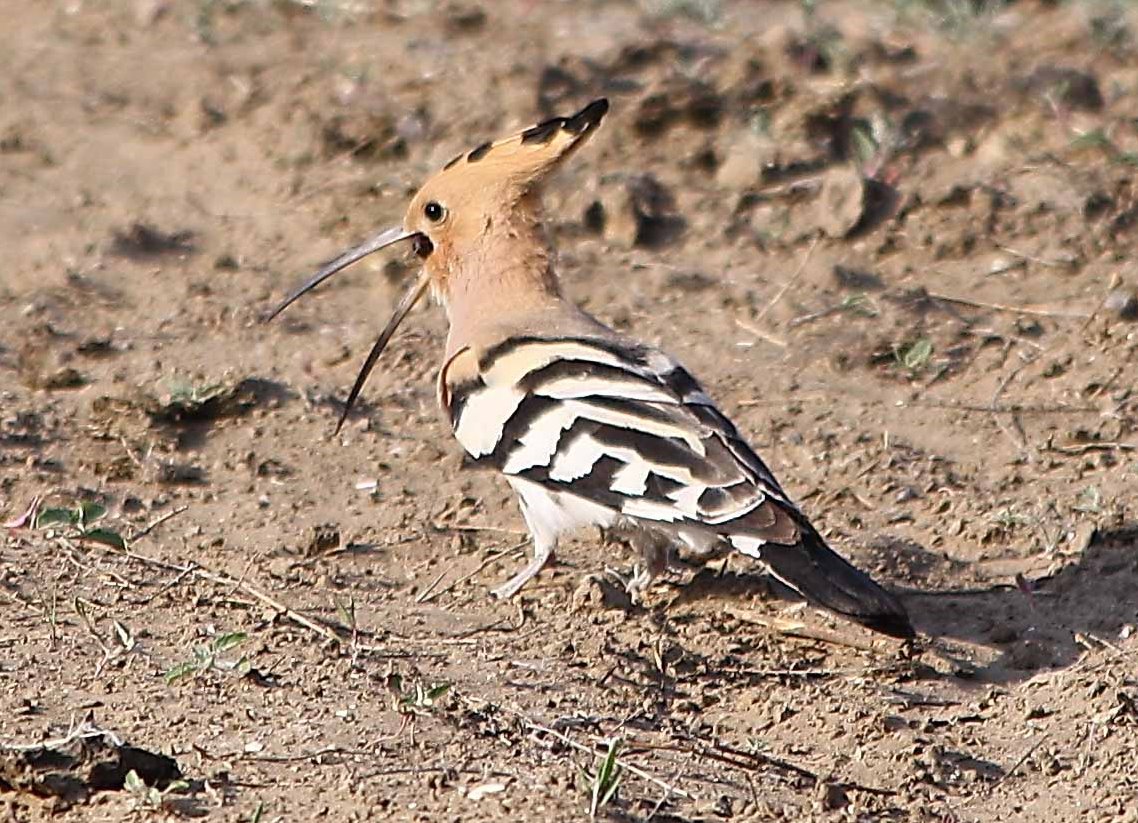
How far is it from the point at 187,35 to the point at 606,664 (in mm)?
4221

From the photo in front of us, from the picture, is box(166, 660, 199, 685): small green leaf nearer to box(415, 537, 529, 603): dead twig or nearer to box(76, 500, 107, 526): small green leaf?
box(76, 500, 107, 526): small green leaf

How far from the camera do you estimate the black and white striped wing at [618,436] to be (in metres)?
4.21

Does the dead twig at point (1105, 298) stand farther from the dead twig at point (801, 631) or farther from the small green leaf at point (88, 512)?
the small green leaf at point (88, 512)

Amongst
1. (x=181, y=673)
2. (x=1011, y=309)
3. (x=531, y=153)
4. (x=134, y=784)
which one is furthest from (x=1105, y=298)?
(x=134, y=784)

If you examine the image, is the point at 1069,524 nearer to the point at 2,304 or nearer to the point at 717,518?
the point at 717,518

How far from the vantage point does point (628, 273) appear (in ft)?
20.2

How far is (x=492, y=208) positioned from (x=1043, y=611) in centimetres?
165

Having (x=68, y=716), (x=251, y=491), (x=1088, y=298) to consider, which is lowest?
(x=1088, y=298)

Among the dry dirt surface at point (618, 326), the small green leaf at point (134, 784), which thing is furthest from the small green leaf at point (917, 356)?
the small green leaf at point (134, 784)

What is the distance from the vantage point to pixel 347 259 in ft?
18.2

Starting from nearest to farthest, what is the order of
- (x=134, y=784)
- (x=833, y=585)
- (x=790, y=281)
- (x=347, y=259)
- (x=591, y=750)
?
1. (x=134, y=784)
2. (x=591, y=750)
3. (x=833, y=585)
4. (x=347, y=259)
5. (x=790, y=281)

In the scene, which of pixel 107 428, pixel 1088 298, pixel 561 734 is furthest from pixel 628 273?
pixel 561 734

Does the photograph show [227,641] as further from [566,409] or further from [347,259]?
[347,259]

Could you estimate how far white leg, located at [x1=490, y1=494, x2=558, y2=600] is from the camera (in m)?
4.52
